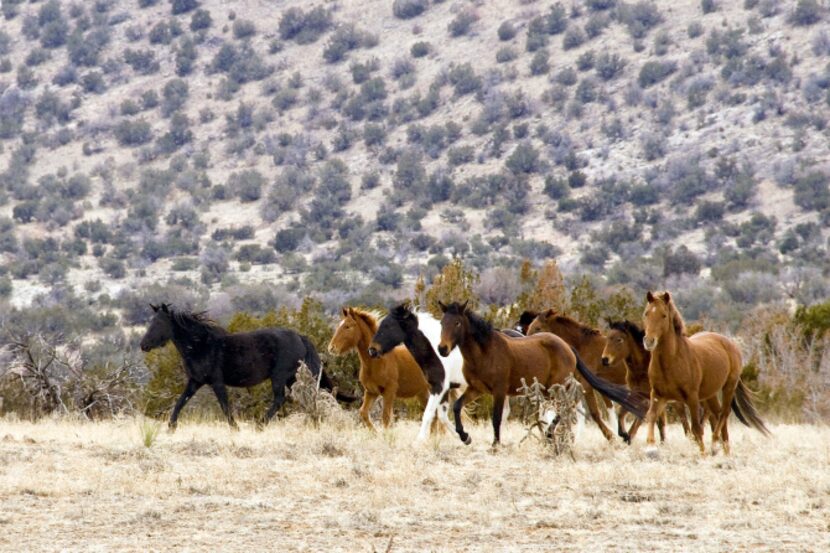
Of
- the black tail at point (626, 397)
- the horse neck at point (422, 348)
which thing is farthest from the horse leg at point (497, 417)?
the black tail at point (626, 397)

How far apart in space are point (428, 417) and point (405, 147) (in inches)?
2043

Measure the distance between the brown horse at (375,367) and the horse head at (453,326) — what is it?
1.99 m

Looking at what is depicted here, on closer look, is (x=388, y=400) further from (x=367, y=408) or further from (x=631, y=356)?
(x=631, y=356)

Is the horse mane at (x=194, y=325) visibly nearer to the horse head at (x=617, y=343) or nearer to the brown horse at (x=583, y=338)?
the brown horse at (x=583, y=338)

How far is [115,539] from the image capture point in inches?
375

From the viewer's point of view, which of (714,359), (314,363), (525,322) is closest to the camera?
(714,359)

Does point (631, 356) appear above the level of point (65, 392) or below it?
above

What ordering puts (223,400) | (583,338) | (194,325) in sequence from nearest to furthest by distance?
(223,400) < (583,338) < (194,325)

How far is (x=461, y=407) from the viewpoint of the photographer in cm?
1495

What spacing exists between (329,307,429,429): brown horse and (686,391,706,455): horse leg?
147 inches

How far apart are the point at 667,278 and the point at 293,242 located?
1765 cm

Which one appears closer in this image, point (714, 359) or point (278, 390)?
point (714, 359)

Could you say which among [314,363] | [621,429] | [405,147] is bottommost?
[405,147]

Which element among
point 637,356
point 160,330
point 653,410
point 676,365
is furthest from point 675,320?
point 160,330
